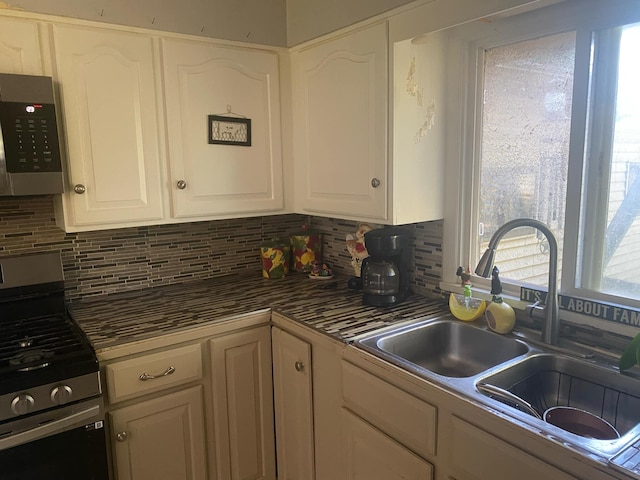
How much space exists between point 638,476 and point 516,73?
1289 millimetres

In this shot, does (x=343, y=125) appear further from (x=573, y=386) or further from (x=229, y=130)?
(x=573, y=386)

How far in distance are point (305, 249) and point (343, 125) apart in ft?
2.53

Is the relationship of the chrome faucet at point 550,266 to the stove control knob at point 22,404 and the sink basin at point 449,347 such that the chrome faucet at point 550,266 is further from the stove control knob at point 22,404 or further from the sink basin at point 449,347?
the stove control knob at point 22,404

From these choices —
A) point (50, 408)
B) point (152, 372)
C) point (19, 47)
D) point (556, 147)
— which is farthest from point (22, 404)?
point (556, 147)

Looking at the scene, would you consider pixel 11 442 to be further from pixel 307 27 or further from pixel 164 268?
pixel 307 27

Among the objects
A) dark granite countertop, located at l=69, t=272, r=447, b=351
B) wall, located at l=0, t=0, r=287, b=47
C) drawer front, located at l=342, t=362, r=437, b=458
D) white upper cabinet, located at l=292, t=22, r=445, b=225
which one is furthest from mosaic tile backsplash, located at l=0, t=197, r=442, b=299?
wall, located at l=0, t=0, r=287, b=47

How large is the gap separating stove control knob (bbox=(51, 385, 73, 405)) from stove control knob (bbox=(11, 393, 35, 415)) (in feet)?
0.18

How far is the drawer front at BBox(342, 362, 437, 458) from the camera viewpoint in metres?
1.29

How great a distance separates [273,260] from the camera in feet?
7.82

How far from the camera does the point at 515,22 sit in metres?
1.62

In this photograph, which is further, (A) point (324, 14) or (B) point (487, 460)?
(A) point (324, 14)

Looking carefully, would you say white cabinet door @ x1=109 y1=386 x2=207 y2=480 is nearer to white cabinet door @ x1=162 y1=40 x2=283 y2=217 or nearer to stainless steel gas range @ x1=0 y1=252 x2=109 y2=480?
stainless steel gas range @ x1=0 y1=252 x2=109 y2=480

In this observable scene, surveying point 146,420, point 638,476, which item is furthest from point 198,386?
point 638,476

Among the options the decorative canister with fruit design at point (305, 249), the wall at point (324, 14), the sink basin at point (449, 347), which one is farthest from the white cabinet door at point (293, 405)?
the wall at point (324, 14)
